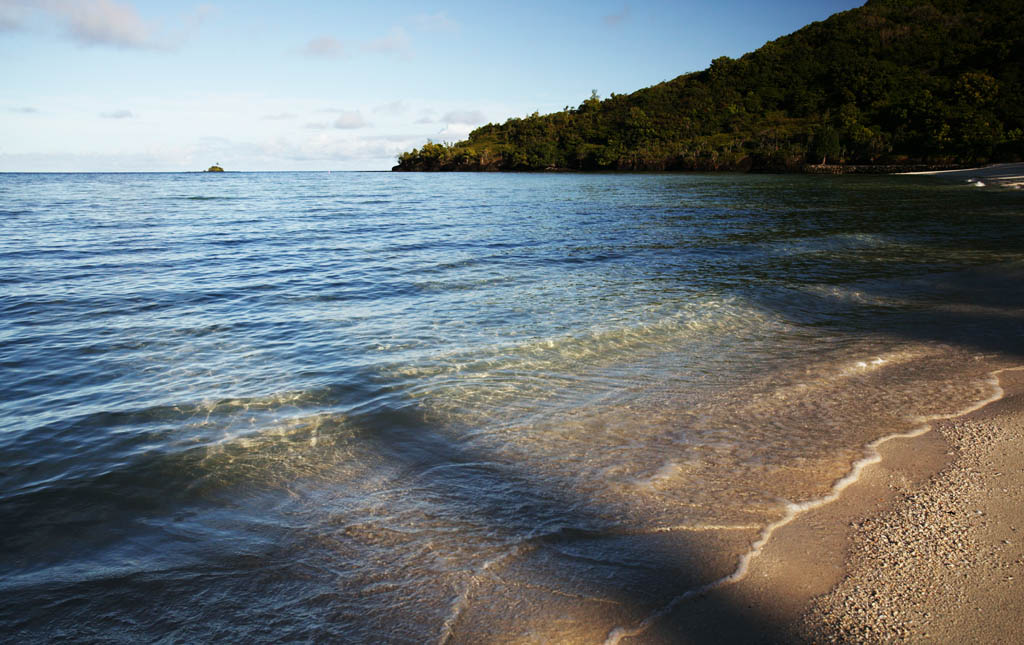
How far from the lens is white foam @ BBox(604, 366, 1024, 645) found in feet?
8.91

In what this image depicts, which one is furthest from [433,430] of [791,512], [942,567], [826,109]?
[826,109]

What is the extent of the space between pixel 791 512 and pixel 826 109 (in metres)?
144

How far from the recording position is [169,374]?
691cm

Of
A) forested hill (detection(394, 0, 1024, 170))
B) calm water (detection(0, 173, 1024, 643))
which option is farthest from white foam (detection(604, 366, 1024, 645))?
forested hill (detection(394, 0, 1024, 170))

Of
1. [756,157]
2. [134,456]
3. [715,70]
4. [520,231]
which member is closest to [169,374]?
[134,456]

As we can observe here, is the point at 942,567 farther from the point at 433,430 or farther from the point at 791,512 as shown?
the point at 433,430

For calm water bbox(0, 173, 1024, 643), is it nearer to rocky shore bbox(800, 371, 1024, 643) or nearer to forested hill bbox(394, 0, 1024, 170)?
rocky shore bbox(800, 371, 1024, 643)

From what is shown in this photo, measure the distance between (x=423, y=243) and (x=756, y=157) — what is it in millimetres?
102753

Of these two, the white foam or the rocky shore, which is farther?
the white foam

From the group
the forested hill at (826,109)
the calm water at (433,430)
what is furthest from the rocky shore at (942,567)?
the forested hill at (826,109)

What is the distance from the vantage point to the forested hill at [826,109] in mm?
87625

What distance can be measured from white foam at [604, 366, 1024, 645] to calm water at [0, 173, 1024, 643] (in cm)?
6

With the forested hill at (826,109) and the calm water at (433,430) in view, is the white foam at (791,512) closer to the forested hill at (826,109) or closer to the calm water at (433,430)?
the calm water at (433,430)

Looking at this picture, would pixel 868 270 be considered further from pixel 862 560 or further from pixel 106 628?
pixel 106 628
